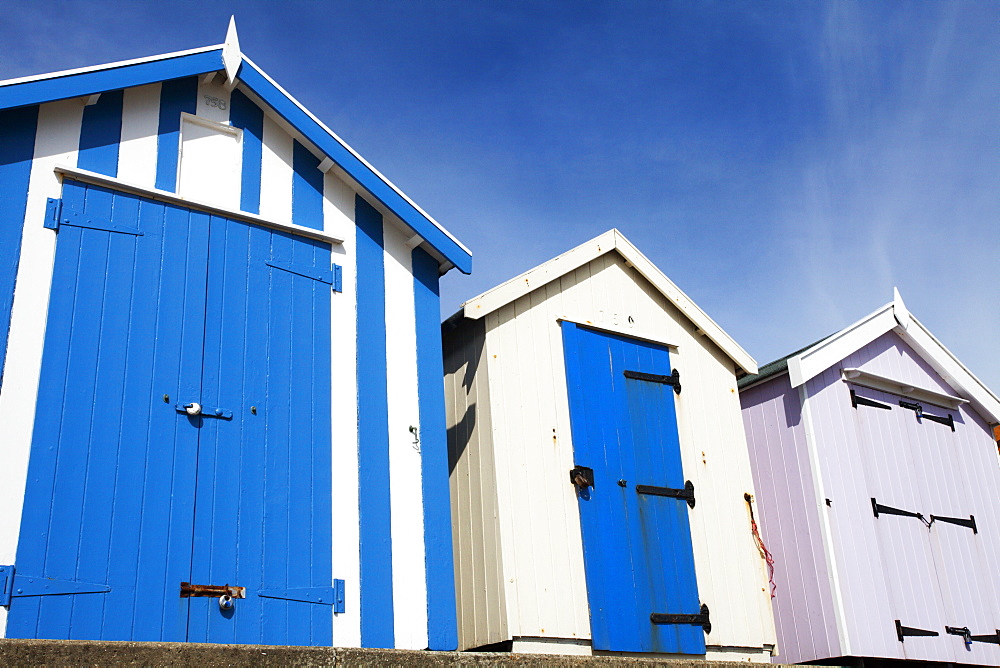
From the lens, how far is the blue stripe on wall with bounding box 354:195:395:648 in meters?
6.57

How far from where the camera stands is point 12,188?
623 cm

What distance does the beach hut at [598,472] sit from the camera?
772 centimetres

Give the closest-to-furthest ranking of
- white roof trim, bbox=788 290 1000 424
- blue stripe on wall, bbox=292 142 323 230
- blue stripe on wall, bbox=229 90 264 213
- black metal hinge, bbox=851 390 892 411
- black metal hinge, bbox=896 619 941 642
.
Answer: blue stripe on wall, bbox=229 90 264 213
blue stripe on wall, bbox=292 142 323 230
black metal hinge, bbox=896 619 941 642
white roof trim, bbox=788 290 1000 424
black metal hinge, bbox=851 390 892 411

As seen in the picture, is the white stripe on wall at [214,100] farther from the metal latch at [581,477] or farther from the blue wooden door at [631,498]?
the metal latch at [581,477]

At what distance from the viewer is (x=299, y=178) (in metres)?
7.47

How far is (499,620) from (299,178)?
3566 mm

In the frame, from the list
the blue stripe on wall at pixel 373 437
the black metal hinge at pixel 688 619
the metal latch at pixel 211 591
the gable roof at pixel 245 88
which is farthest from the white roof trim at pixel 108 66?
the black metal hinge at pixel 688 619

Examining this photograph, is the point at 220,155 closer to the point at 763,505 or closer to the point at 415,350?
the point at 415,350

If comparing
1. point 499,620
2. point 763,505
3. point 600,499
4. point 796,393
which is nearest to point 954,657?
point 763,505

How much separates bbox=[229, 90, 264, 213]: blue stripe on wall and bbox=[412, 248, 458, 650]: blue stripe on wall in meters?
1.35

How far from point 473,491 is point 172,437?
2.70 meters

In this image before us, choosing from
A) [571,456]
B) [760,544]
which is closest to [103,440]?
[571,456]

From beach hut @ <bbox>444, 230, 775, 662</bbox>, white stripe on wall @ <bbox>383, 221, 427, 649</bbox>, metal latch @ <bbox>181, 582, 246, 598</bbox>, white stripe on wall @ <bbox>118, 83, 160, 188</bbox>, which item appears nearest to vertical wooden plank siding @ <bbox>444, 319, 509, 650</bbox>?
beach hut @ <bbox>444, 230, 775, 662</bbox>

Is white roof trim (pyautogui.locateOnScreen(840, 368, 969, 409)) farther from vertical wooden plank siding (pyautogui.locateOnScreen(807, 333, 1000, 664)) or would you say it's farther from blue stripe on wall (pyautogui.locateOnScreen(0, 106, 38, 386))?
blue stripe on wall (pyautogui.locateOnScreen(0, 106, 38, 386))
